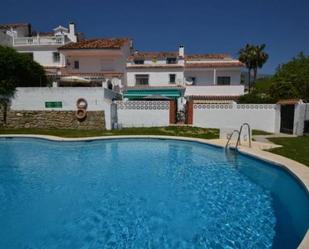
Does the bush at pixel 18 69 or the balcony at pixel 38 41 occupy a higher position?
the balcony at pixel 38 41

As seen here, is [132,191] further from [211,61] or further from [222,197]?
[211,61]

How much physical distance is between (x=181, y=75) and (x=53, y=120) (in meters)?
23.9

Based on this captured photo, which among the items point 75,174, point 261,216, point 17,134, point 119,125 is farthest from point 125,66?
point 261,216

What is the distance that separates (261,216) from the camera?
9008 mm

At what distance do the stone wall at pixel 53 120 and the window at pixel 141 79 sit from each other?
18.4 m

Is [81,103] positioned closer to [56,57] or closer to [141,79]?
[141,79]

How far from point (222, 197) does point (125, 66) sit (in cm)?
3792

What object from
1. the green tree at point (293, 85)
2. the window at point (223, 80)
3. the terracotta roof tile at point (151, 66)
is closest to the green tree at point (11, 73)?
the terracotta roof tile at point (151, 66)

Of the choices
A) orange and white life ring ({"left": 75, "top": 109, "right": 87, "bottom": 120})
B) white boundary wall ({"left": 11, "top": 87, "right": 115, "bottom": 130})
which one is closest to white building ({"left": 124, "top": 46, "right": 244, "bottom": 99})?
white boundary wall ({"left": 11, "top": 87, "right": 115, "bottom": 130})

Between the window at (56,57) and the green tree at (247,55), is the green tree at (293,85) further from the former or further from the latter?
the window at (56,57)

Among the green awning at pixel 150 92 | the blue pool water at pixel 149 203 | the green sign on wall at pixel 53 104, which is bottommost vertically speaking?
the blue pool water at pixel 149 203

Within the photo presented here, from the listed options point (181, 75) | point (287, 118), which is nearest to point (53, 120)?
point (181, 75)

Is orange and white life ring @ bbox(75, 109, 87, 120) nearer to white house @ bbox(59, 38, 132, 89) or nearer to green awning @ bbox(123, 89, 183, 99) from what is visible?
green awning @ bbox(123, 89, 183, 99)

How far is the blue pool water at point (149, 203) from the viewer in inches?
300
